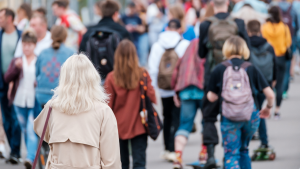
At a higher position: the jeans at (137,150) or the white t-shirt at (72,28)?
the white t-shirt at (72,28)

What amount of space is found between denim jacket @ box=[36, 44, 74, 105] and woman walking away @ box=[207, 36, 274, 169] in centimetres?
205

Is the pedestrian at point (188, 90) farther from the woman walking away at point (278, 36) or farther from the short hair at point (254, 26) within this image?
the woman walking away at point (278, 36)

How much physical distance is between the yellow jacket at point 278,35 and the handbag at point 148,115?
4.96 meters

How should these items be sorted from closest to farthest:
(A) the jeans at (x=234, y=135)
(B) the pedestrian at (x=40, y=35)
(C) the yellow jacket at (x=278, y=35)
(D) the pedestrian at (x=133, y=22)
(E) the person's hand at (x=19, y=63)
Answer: (A) the jeans at (x=234, y=135), (E) the person's hand at (x=19, y=63), (B) the pedestrian at (x=40, y=35), (C) the yellow jacket at (x=278, y=35), (D) the pedestrian at (x=133, y=22)

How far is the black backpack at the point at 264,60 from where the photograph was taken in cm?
797

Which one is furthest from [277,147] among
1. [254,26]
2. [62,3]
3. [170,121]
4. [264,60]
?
[62,3]

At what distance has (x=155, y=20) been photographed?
18844mm

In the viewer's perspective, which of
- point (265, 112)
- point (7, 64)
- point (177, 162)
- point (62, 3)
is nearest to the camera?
point (265, 112)

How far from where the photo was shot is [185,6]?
20.0 m

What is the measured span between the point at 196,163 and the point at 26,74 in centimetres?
251

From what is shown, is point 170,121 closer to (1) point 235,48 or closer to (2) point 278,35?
(1) point 235,48

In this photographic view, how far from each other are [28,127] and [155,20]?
11630 millimetres

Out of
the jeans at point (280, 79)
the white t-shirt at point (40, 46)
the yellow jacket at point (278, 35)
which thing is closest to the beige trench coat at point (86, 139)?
the white t-shirt at point (40, 46)

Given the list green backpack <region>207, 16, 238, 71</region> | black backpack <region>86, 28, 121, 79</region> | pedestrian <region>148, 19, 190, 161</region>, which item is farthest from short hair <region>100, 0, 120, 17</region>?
green backpack <region>207, 16, 238, 71</region>
